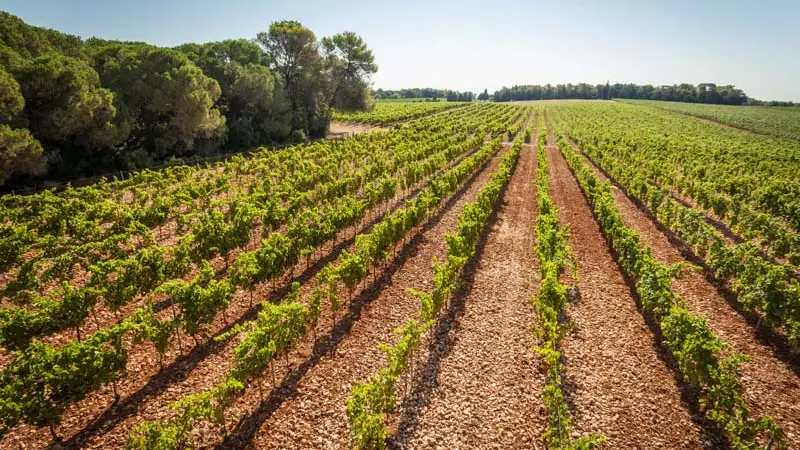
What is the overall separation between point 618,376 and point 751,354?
4.57 metres

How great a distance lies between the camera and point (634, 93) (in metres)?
183

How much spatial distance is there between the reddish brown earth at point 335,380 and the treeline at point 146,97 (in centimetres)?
2391

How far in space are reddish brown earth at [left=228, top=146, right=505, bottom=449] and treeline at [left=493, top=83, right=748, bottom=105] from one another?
20244 cm

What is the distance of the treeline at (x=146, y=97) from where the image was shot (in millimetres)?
23641

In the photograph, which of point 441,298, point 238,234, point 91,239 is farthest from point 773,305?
point 91,239

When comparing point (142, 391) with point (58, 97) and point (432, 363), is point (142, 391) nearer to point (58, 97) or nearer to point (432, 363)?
point (432, 363)

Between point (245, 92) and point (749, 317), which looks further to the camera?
point (245, 92)

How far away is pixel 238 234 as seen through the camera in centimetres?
1476

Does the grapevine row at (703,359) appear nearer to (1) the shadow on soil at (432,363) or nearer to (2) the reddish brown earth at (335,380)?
(1) the shadow on soil at (432,363)

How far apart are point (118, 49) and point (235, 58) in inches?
605

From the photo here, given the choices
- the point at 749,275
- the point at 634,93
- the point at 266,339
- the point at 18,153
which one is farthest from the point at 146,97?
the point at 634,93

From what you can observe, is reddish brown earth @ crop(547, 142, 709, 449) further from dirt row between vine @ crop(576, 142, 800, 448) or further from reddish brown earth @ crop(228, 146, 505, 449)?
reddish brown earth @ crop(228, 146, 505, 449)

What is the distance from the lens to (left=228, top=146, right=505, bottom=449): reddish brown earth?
7965 millimetres

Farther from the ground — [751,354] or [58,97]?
[58,97]
